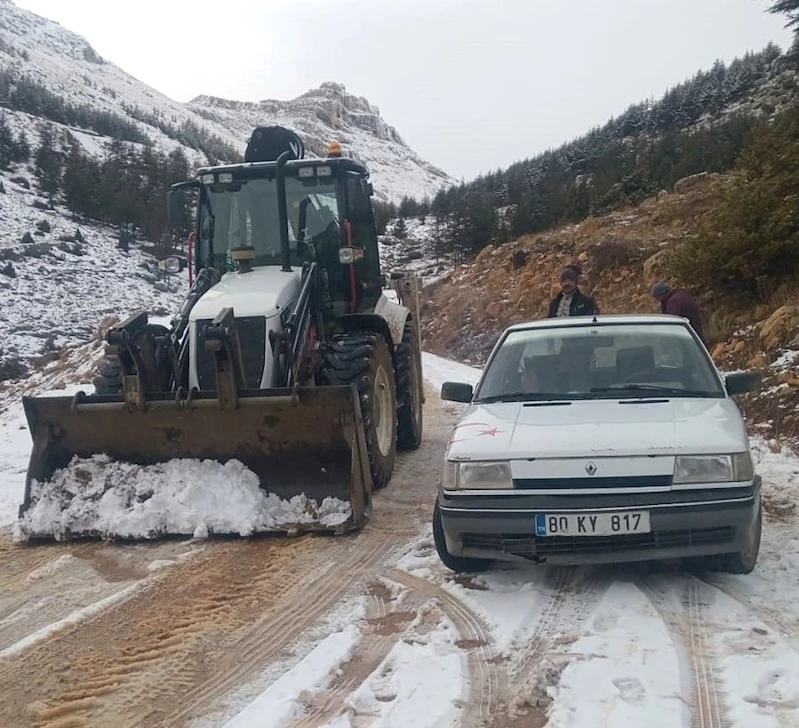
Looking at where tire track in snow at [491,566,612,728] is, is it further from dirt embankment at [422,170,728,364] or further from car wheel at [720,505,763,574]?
dirt embankment at [422,170,728,364]

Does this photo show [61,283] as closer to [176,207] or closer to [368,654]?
[176,207]

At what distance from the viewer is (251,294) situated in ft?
21.4

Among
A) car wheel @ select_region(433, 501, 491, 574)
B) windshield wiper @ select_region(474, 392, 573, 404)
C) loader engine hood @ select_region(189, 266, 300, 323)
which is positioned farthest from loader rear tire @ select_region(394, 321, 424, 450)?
car wheel @ select_region(433, 501, 491, 574)

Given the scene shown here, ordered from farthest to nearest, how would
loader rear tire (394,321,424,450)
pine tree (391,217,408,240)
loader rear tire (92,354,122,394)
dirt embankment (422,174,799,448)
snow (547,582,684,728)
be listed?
1. pine tree (391,217,408,240)
2. dirt embankment (422,174,799,448)
3. loader rear tire (394,321,424,450)
4. loader rear tire (92,354,122,394)
5. snow (547,582,684,728)

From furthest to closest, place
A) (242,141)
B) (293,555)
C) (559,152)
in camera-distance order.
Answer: (242,141)
(559,152)
(293,555)

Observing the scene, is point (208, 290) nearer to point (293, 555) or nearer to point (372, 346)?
point (372, 346)

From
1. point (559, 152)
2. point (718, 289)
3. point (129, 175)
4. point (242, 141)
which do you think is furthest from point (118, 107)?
point (718, 289)

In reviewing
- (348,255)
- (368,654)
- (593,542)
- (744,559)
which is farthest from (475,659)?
(348,255)

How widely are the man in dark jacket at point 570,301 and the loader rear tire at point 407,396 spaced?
1535 millimetres

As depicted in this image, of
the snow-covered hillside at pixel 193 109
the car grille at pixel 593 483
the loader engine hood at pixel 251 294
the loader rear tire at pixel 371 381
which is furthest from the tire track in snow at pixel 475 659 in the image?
the snow-covered hillside at pixel 193 109

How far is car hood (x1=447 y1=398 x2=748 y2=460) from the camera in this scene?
4.07 meters

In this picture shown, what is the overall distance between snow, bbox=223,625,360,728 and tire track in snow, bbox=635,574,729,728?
4.84ft

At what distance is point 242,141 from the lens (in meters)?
132

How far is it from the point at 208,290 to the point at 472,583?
368cm
